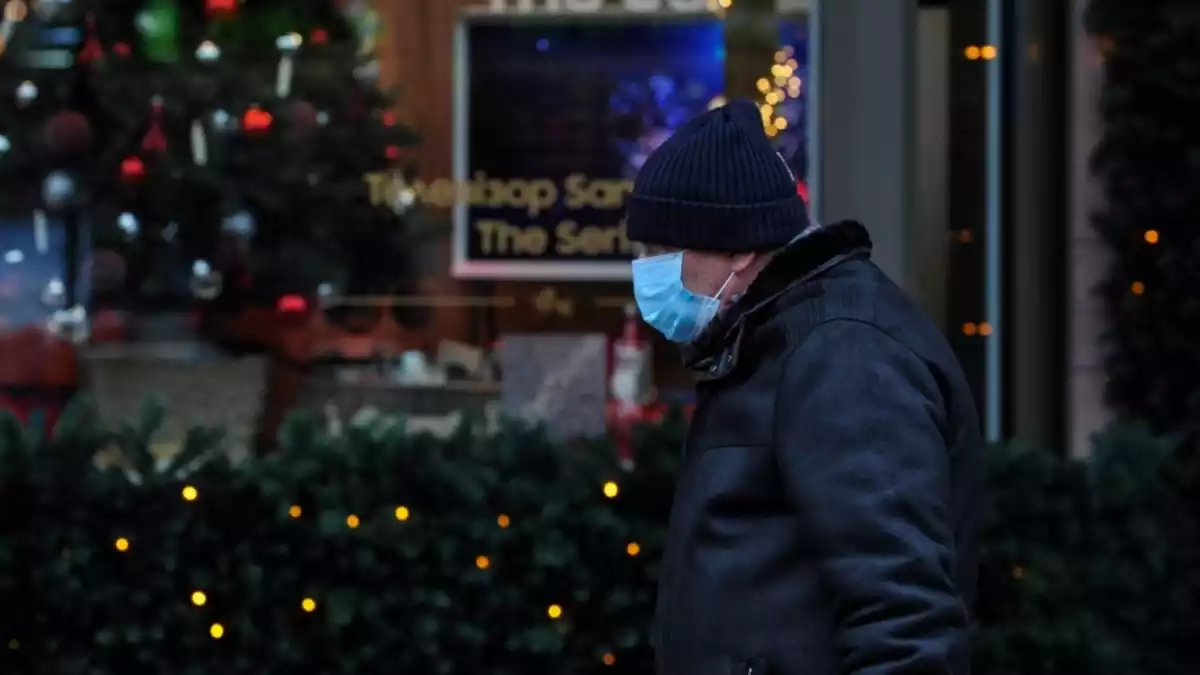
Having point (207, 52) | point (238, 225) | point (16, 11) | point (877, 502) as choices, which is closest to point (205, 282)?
point (238, 225)

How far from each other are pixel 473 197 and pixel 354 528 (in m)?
1.68

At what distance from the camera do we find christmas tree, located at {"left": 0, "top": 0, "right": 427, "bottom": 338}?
5.38m

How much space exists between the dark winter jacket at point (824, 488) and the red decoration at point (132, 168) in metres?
3.42

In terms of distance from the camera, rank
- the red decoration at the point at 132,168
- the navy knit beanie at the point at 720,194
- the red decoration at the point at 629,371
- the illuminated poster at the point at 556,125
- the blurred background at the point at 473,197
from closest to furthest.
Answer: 1. the navy knit beanie at the point at 720,194
2. the red decoration at the point at 629,371
3. the blurred background at the point at 473,197
4. the red decoration at the point at 132,168
5. the illuminated poster at the point at 556,125

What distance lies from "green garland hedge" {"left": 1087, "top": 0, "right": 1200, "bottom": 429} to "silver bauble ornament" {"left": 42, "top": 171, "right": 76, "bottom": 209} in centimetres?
347

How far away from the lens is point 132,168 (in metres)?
5.36

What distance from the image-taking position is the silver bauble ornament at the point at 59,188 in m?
5.37

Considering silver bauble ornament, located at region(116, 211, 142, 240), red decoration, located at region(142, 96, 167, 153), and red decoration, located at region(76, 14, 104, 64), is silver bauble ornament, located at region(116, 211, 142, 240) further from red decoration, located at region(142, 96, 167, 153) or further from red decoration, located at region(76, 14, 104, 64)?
red decoration, located at region(76, 14, 104, 64)

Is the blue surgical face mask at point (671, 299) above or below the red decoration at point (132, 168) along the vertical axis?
below

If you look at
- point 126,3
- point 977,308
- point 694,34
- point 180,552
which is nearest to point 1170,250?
point 977,308

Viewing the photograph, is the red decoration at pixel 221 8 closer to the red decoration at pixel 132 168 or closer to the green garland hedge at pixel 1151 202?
the red decoration at pixel 132 168

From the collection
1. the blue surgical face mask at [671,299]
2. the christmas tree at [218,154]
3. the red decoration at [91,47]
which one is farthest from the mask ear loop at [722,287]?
the red decoration at [91,47]

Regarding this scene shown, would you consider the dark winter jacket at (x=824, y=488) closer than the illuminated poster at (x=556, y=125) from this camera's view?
Yes

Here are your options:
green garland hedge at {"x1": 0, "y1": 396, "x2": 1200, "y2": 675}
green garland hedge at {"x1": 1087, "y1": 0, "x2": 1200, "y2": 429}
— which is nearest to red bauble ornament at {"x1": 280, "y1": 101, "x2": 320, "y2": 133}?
green garland hedge at {"x1": 0, "y1": 396, "x2": 1200, "y2": 675}
